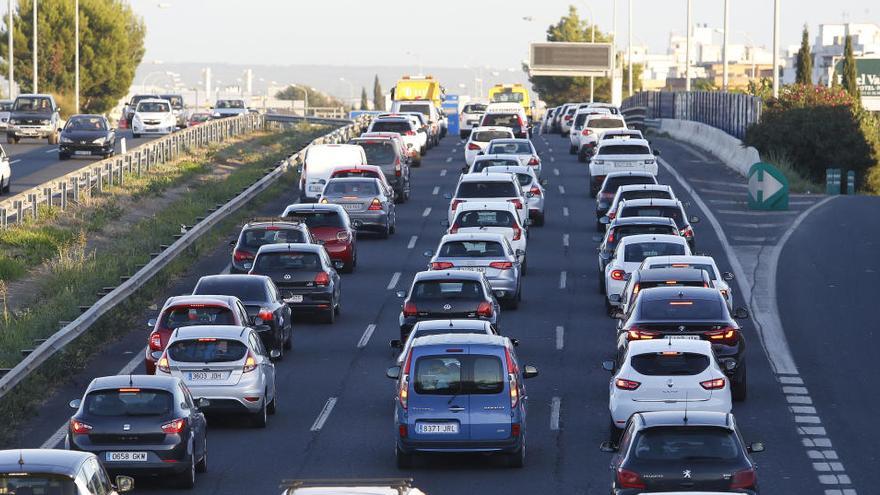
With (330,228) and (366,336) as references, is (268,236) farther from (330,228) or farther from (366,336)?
(366,336)

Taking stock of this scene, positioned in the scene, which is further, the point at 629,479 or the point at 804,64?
the point at 804,64

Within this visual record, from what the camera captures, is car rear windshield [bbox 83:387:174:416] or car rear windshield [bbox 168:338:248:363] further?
car rear windshield [bbox 168:338:248:363]

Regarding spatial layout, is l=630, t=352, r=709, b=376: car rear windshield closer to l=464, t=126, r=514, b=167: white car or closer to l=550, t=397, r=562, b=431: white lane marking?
l=550, t=397, r=562, b=431: white lane marking

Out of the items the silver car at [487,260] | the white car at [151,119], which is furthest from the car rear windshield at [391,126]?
the silver car at [487,260]

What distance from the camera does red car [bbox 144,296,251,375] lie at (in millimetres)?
24131

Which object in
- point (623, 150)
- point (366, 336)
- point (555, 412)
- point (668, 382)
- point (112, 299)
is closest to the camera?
point (668, 382)

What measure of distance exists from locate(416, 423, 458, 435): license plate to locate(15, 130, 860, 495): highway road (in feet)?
1.82

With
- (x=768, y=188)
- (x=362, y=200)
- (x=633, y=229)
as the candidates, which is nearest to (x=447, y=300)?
(x=633, y=229)

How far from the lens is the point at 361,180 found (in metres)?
41.8

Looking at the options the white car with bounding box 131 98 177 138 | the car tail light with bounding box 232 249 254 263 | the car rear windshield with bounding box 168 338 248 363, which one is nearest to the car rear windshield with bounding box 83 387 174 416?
the car rear windshield with bounding box 168 338 248 363

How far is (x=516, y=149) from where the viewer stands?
53969 mm

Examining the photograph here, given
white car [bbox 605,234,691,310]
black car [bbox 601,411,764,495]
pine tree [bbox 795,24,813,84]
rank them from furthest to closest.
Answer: pine tree [bbox 795,24,813,84] < white car [bbox 605,234,691,310] < black car [bbox 601,411,764,495]

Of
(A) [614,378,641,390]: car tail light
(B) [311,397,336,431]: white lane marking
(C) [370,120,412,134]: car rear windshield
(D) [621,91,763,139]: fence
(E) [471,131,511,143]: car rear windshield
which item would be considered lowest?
(B) [311,397,336,431]: white lane marking

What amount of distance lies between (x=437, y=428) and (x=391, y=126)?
1693 inches
